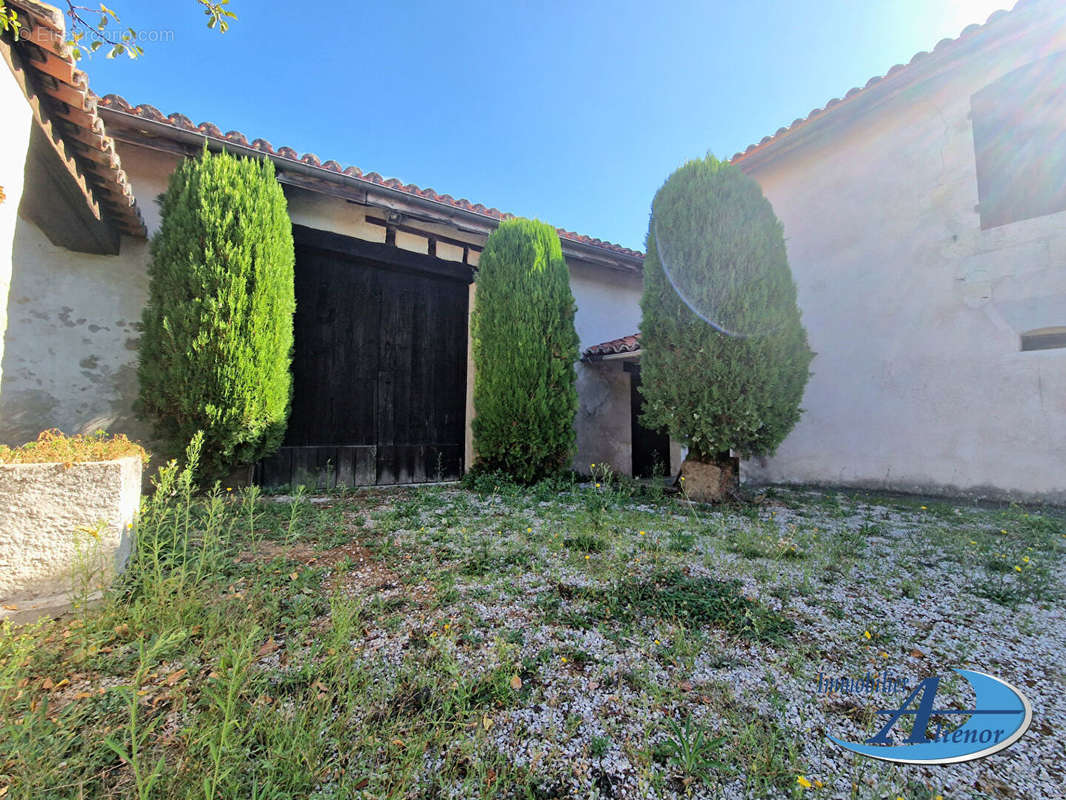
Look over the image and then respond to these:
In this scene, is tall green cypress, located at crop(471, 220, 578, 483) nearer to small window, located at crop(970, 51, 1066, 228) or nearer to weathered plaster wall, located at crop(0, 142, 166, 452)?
weathered plaster wall, located at crop(0, 142, 166, 452)

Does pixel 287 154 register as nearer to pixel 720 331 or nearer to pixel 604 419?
pixel 720 331

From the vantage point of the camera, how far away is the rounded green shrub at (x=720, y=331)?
14.5ft

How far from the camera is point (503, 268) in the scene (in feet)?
18.6

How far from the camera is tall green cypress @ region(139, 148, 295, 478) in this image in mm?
3910

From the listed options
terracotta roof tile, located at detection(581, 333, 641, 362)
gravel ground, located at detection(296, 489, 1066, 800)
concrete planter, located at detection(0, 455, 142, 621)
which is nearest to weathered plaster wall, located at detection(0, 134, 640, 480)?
concrete planter, located at detection(0, 455, 142, 621)

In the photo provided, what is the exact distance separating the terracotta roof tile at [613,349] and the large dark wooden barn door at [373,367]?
6.80 ft

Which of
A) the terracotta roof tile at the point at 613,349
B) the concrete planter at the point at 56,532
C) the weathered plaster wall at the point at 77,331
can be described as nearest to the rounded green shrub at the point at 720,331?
the terracotta roof tile at the point at 613,349

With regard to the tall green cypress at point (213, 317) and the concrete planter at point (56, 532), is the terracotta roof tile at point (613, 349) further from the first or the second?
the concrete planter at point (56, 532)

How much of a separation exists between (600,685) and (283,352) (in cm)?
430

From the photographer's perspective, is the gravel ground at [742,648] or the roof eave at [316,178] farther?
the roof eave at [316,178]

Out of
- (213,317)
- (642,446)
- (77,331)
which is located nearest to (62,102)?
(213,317)

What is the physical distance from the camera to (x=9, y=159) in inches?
87.5

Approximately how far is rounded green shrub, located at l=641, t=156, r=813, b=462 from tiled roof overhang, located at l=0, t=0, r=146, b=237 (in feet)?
15.9

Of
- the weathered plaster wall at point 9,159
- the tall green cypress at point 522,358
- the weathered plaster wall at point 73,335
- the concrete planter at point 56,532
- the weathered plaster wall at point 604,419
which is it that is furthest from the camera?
the weathered plaster wall at point 604,419
